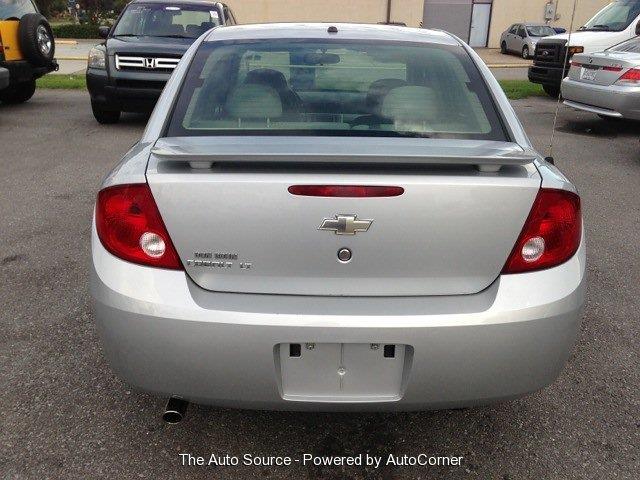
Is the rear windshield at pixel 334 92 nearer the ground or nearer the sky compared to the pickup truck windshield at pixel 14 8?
nearer the sky

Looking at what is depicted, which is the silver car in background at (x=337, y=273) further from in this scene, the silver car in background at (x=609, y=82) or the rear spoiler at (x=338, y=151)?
the silver car in background at (x=609, y=82)

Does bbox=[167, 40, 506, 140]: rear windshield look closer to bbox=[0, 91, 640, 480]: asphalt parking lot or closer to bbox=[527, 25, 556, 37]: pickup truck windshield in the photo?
bbox=[0, 91, 640, 480]: asphalt parking lot

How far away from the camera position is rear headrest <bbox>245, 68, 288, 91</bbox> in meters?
2.54

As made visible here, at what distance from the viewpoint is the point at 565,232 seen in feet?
6.70

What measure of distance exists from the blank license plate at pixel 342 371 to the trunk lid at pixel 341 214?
18 centimetres

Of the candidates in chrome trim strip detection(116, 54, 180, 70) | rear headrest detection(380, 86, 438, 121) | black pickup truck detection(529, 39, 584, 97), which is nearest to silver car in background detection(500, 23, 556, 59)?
black pickup truck detection(529, 39, 584, 97)

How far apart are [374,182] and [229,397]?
83cm

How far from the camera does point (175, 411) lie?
2.11 meters

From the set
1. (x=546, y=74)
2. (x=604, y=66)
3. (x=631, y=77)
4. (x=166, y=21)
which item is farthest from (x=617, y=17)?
(x=166, y=21)

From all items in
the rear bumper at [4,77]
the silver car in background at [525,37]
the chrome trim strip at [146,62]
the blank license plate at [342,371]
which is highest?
the blank license plate at [342,371]

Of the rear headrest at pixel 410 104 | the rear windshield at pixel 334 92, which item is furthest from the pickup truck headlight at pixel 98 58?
the rear headrest at pixel 410 104

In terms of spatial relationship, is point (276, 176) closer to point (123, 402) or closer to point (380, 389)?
point (380, 389)

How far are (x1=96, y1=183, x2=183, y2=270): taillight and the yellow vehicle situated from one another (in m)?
8.03

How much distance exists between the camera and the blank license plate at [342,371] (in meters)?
1.88
